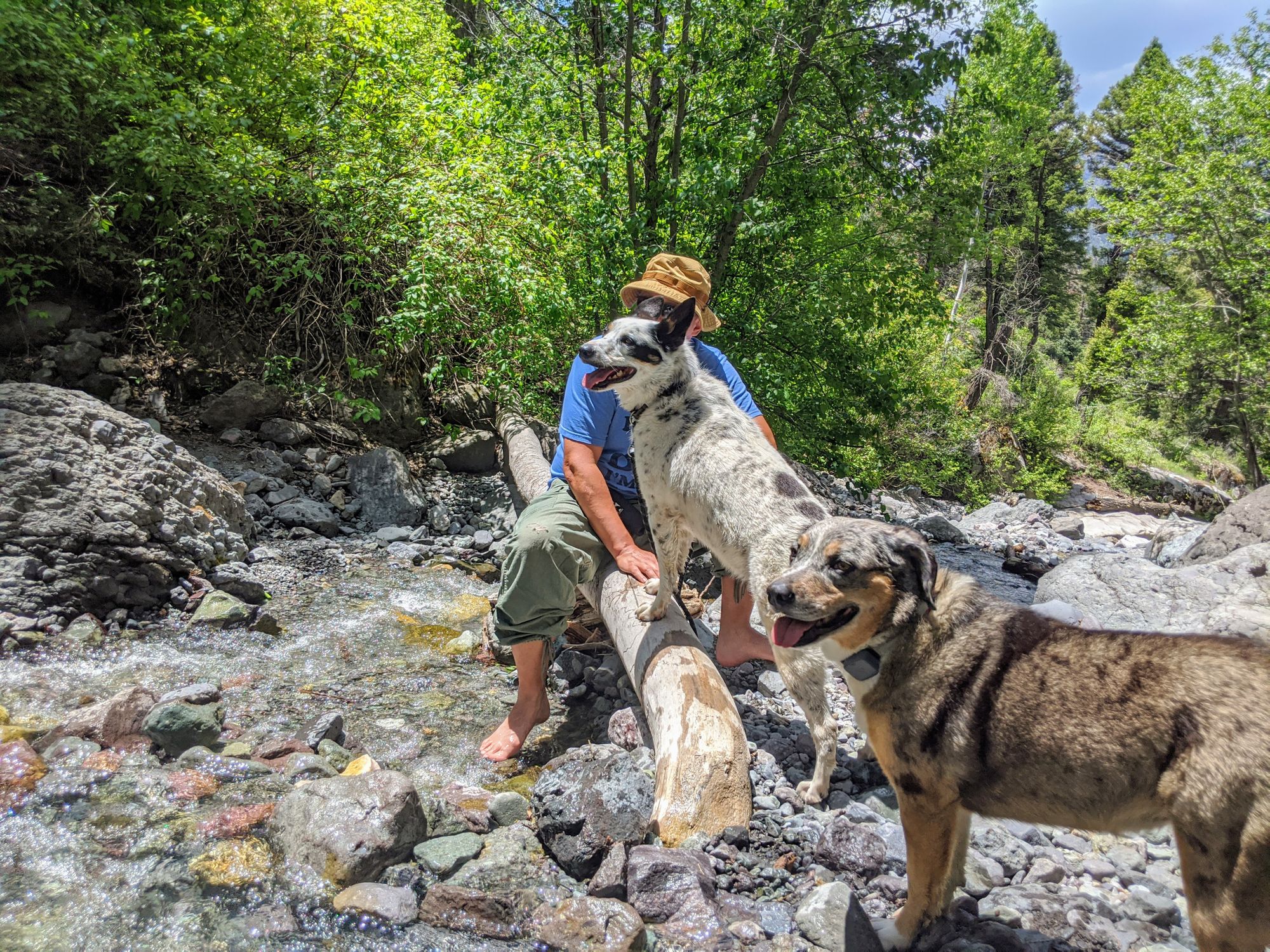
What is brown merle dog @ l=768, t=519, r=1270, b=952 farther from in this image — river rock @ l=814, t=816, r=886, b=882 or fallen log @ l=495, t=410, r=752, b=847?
fallen log @ l=495, t=410, r=752, b=847

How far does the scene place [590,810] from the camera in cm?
290

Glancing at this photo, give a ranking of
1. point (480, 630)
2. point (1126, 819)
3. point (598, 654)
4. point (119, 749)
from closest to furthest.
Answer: point (1126, 819), point (119, 749), point (598, 654), point (480, 630)

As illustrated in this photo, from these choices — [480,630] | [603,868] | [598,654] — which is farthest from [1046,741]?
[480,630]

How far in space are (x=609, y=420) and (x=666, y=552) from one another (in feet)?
3.02

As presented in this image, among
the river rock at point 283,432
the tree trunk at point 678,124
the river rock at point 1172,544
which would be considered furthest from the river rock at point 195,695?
the river rock at point 1172,544

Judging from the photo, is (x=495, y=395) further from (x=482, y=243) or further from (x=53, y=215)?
(x=53, y=215)

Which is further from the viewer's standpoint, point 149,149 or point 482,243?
point 482,243

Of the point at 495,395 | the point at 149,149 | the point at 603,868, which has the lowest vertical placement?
the point at 603,868

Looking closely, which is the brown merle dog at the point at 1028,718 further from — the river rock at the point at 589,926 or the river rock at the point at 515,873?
the river rock at the point at 515,873

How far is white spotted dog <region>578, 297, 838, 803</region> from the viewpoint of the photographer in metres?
3.55

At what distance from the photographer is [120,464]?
5465 millimetres

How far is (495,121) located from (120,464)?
14.7 ft

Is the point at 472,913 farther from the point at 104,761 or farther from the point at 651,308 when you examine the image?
the point at 651,308

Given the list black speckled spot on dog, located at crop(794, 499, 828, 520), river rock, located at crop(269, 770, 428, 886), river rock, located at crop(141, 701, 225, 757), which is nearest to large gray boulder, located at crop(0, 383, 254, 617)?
river rock, located at crop(141, 701, 225, 757)
